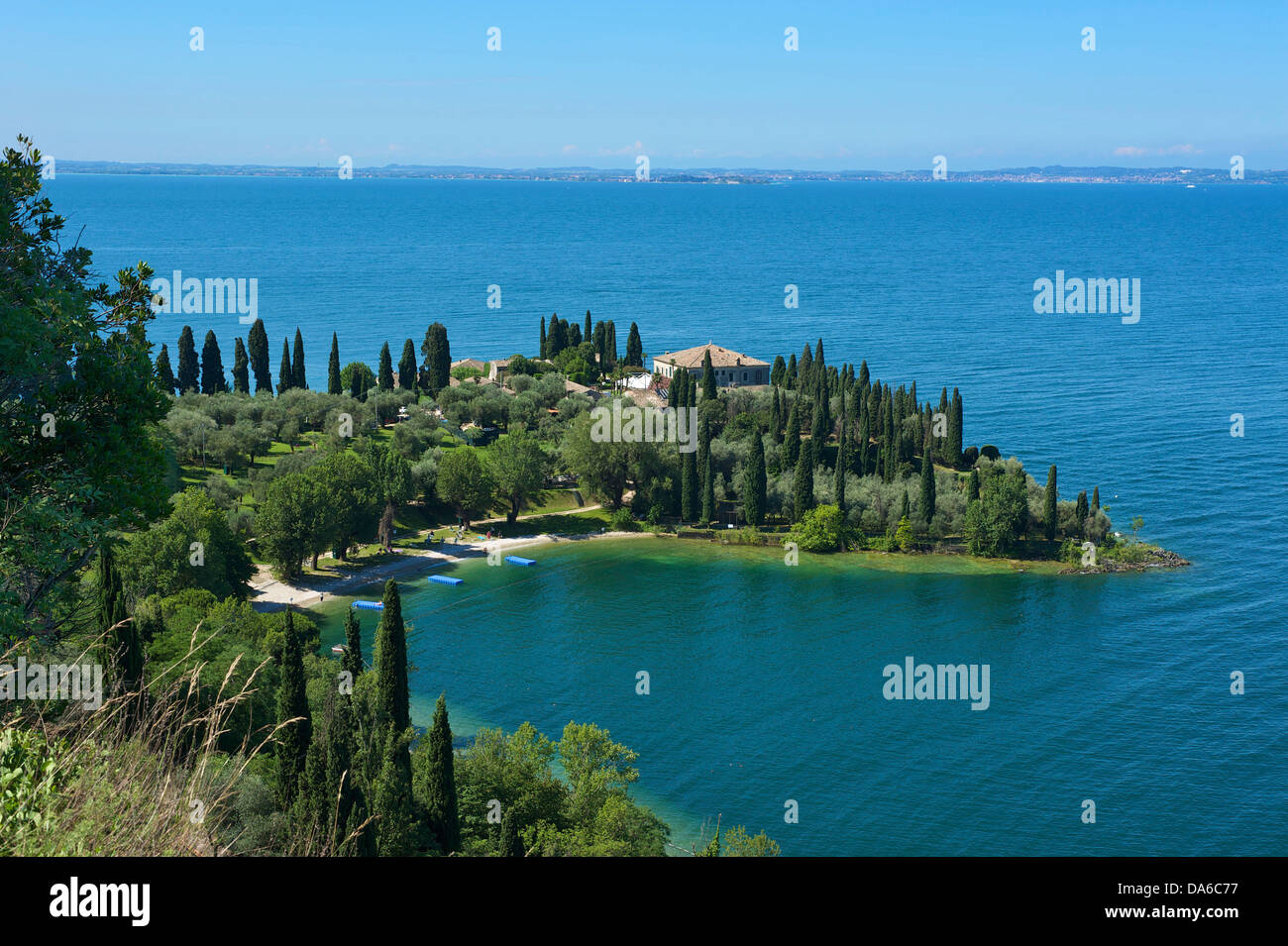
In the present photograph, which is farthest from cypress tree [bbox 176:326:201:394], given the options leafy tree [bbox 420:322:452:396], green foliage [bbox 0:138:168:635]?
green foliage [bbox 0:138:168:635]

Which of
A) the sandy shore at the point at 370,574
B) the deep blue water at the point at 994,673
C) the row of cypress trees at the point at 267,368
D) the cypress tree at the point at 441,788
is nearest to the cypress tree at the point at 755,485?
the deep blue water at the point at 994,673

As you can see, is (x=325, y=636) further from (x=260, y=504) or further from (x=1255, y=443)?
(x=1255, y=443)

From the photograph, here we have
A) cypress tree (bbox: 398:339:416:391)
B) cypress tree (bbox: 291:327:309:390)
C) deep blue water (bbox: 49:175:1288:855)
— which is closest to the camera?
deep blue water (bbox: 49:175:1288:855)

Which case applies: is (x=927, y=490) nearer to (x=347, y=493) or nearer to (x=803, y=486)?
(x=803, y=486)

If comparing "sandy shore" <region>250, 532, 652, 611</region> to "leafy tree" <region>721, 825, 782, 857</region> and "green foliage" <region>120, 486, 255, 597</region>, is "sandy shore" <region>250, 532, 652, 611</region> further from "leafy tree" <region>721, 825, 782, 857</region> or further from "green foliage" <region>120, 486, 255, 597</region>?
"leafy tree" <region>721, 825, 782, 857</region>

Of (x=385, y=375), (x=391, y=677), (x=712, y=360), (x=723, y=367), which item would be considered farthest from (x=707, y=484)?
(x=391, y=677)

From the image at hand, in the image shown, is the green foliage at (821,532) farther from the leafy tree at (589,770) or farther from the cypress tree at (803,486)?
the leafy tree at (589,770)
